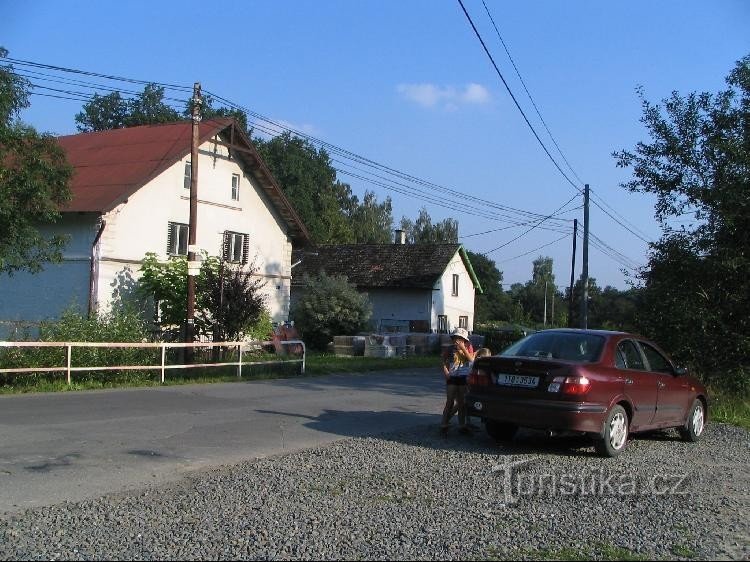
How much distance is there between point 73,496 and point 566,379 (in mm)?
5090

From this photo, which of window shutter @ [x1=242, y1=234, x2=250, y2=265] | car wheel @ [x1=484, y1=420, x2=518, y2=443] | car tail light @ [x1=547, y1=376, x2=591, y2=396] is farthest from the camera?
window shutter @ [x1=242, y1=234, x2=250, y2=265]

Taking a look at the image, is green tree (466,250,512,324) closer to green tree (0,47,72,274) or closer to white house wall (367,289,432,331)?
white house wall (367,289,432,331)

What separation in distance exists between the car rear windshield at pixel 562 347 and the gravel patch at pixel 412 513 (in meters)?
1.15

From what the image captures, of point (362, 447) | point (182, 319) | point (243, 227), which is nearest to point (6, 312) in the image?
point (182, 319)

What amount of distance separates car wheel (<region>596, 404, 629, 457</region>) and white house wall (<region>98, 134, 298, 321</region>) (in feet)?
64.6

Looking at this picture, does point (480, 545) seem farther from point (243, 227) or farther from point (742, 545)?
point (243, 227)

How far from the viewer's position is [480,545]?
5.24 metres

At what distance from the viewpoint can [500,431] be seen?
969cm

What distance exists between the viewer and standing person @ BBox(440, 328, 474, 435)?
10125mm

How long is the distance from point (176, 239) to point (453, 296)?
21.2 metres

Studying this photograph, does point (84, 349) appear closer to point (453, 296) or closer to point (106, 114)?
point (453, 296)

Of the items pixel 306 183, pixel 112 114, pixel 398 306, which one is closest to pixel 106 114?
pixel 112 114

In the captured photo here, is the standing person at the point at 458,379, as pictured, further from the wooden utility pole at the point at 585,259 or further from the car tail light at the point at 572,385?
the wooden utility pole at the point at 585,259

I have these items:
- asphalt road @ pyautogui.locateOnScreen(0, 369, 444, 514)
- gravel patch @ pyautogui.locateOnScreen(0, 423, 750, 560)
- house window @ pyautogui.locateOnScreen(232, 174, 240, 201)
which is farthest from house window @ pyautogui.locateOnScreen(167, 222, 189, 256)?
gravel patch @ pyautogui.locateOnScreen(0, 423, 750, 560)
